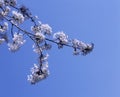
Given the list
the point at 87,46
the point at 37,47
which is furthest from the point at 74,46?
the point at 37,47

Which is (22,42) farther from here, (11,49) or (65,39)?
(65,39)

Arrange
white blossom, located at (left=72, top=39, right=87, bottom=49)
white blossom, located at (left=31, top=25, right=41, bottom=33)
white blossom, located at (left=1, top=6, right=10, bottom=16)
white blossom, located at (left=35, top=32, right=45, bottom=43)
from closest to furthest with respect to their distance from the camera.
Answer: white blossom, located at (left=35, top=32, right=45, bottom=43), white blossom, located at (left=1, top=6, right=10, bottom=16), white blossom, located at (left=72, top=39, right=87, bottom=49), white blossom, located at (left=31, top=25, right=41, bottom=33)

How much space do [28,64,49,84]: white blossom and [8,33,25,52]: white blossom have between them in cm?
88

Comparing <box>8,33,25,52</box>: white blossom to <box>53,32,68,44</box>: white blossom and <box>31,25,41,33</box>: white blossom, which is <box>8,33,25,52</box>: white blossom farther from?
<box>53,32,68,44</box>: white blossom

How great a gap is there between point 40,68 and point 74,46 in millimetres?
1270

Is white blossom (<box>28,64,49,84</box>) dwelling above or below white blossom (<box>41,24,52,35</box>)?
below

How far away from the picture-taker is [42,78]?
11562 mm

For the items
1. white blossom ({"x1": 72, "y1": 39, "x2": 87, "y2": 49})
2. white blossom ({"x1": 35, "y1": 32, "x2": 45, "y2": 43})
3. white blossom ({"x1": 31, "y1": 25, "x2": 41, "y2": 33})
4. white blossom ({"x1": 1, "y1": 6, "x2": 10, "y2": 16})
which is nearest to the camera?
white blossom ({"x1": 35, "y1": 32, "x2": 45, "y2": 43})

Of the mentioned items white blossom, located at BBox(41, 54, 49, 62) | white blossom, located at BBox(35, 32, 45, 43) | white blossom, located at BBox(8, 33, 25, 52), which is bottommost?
white blossom, located at BBox(41, 54, 49, 62)

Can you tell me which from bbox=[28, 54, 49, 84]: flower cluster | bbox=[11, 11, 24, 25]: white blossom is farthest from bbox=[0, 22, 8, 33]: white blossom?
bbox=[28, 54, 49, 84]: flower cluster

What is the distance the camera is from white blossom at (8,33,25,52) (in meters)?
11.9

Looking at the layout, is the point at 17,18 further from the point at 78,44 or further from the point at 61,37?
the point at 78,44

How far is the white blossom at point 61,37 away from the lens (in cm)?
1174

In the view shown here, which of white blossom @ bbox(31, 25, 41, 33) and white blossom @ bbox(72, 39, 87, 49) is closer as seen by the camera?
white blossom @ bbox(72, 39, 87, 49)
